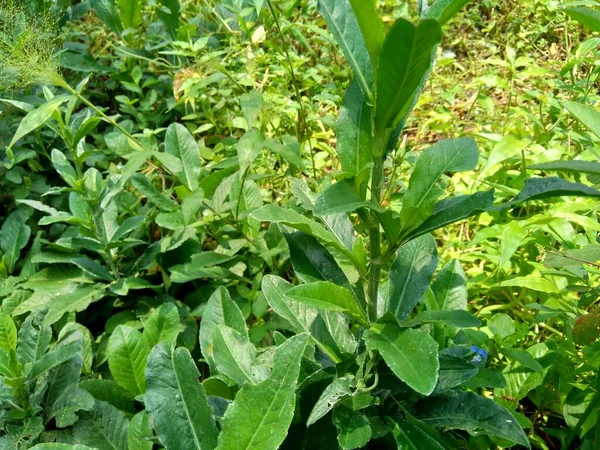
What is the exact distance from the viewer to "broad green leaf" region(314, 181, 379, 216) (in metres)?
1.03

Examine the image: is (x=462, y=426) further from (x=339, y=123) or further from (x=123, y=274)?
(x=123, y=274)

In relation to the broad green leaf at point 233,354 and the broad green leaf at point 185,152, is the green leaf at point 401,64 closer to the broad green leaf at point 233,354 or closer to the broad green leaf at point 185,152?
the broad green leaf at point 233,354

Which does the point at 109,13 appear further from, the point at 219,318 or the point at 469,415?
the point at 469,415

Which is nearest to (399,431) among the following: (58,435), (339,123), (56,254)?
(339,123)

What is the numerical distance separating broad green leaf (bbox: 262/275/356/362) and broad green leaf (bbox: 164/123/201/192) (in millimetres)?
808

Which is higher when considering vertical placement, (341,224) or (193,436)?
(341,224)

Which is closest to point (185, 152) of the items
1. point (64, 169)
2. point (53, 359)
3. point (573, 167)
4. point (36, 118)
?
point (64, 169)

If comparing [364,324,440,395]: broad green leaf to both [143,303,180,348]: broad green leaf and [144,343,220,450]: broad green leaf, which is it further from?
[143,303,180,348]: broad green leaf

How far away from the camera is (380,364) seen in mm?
1312

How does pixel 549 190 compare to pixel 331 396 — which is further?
pixel 331 396

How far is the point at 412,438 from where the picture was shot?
48.2 inches

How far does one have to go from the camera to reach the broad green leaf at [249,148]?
1.81 metres

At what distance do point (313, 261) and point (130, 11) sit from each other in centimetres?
210

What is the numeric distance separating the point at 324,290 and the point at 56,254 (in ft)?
4.63
